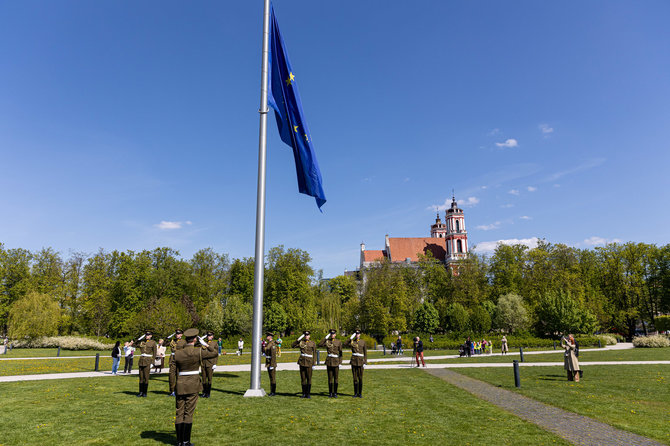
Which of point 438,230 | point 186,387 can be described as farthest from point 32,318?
point 438,230

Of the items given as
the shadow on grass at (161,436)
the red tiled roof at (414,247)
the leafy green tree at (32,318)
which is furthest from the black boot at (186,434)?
the red tiled roof at (414,247)

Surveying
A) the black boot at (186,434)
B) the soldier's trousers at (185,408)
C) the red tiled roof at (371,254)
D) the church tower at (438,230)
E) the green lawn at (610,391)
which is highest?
the church tower at (438,230)

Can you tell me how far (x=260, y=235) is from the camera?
1262 cm

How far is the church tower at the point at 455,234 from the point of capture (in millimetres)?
108312

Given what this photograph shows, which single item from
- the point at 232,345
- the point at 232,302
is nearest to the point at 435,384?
the point at 232,345

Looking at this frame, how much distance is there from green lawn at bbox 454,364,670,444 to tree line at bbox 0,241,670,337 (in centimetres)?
3315

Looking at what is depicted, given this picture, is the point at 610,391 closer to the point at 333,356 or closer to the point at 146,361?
the point at 333,356

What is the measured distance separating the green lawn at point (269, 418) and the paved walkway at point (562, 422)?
457mm

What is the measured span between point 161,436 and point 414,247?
371ft

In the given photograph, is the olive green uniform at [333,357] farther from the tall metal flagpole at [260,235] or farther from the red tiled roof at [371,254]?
the red tiled roof at [371,254]

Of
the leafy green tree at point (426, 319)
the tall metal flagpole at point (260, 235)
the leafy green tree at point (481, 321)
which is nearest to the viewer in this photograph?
the tall metal flagpole at point (260, 235)

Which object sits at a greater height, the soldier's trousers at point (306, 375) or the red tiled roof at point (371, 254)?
the red tiled roof at point (371, 254)

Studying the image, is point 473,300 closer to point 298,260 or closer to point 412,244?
point 298,260

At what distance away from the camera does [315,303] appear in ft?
225
